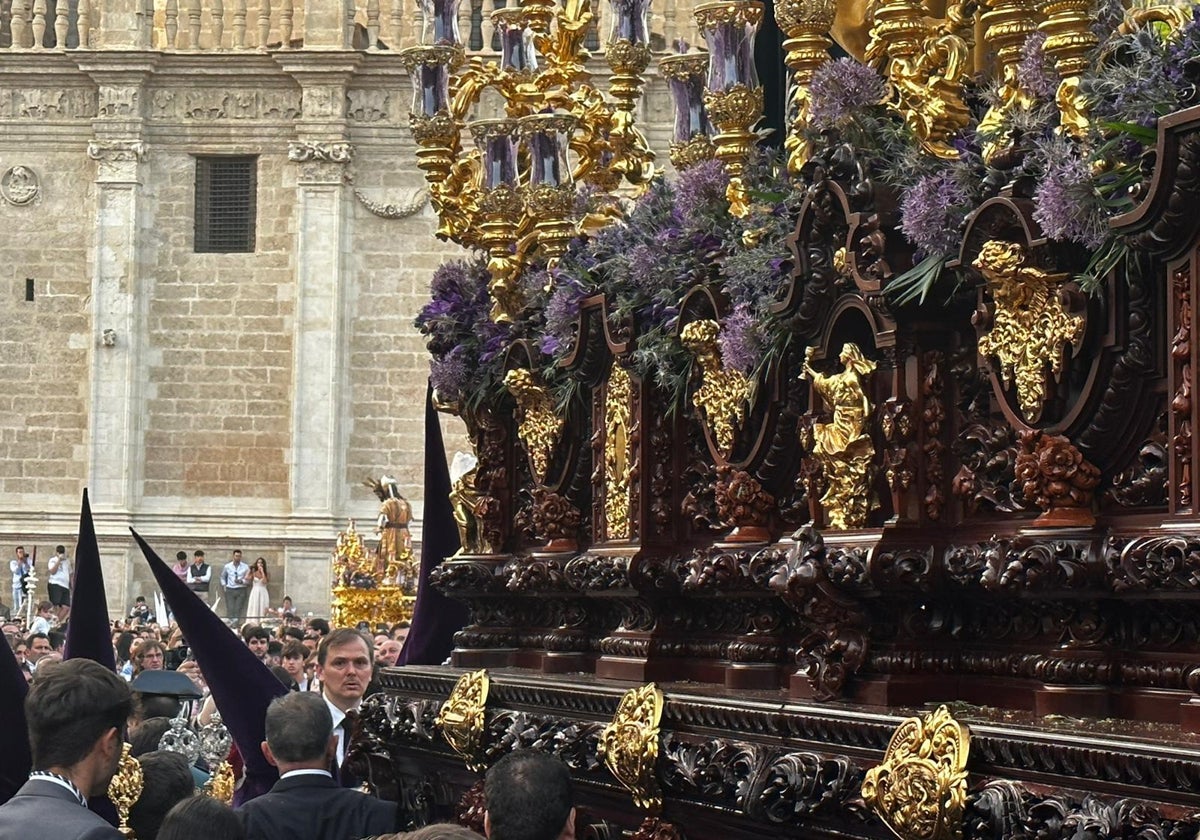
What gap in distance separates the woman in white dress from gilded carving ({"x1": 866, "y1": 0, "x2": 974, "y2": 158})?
78.3ft

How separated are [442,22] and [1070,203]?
4.50m

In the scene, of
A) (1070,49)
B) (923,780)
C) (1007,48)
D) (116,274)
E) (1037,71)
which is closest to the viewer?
(923,780)

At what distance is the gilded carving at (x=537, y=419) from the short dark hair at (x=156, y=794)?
1972 millimetres

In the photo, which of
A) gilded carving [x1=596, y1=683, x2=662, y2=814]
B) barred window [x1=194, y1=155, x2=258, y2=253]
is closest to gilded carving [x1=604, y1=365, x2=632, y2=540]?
gilded carving [x1=596, y1=683, x2=662, y2=814]

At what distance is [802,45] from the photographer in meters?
7.15

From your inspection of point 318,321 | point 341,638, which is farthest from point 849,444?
point 318,321

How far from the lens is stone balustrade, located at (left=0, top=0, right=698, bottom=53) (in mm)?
30656

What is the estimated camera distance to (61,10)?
104ft

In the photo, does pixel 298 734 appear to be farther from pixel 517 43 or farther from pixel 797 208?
pixel 517 43

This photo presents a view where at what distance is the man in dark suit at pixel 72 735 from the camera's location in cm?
545

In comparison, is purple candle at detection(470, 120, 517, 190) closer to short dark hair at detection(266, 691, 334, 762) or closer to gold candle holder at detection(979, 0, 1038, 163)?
short dark hair at detection(266, 691, 334, 762)

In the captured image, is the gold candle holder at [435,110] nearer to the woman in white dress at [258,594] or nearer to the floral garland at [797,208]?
the floral garland at [797,208]

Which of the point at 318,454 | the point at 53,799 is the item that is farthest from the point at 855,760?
the point at 318,454

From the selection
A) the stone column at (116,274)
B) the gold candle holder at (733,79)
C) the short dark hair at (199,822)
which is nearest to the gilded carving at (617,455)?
the gold candle holder at (733,79)
